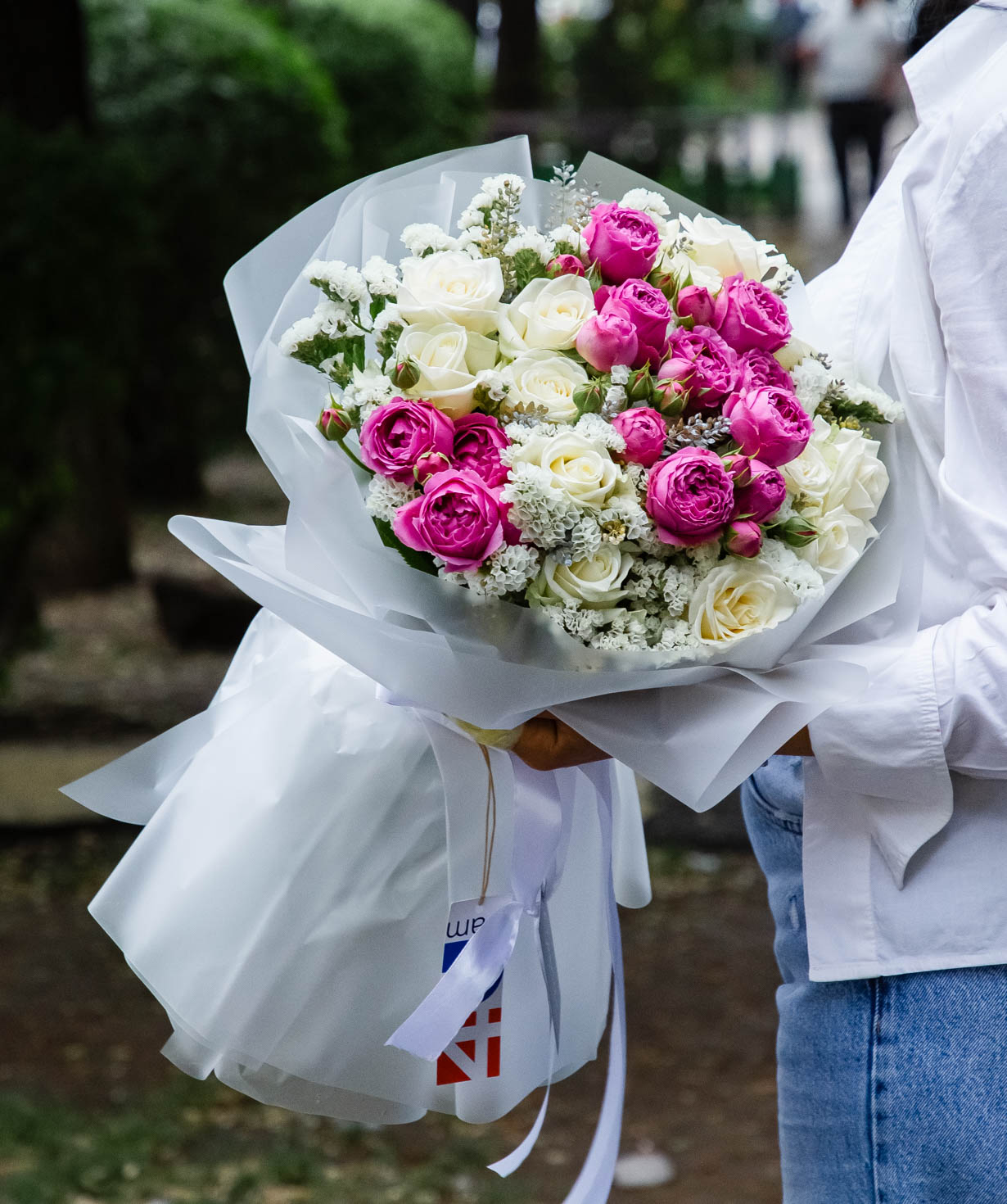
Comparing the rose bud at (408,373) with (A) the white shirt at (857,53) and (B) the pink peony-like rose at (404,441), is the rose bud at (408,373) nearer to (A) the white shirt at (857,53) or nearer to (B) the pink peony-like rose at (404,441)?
(B) the pink peony-like rose at (404,441)

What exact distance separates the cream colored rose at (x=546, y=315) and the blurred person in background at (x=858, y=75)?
460 inches

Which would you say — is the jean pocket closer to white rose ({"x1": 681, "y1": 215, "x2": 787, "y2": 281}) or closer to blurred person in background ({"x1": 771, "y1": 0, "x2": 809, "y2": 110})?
white rose ({"x1": 681, "y1": 215, "x2": 787, "y2": 281})

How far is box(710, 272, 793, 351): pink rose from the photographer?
146 cm

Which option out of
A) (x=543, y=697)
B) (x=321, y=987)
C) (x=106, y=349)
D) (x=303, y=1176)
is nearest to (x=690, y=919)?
(x=303, y=1176)

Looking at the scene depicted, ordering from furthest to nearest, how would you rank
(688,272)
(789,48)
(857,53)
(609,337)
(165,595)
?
1. (789,48)
2. (857,53)
3. (165,595)
4. (688,272)
5. (609,337)

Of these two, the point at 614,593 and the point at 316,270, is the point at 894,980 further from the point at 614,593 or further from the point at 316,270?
the point at 316,270

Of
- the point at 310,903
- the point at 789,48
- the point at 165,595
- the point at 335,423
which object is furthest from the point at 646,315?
the point at 789,48

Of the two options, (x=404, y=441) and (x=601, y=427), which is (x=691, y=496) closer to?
(x=601, y=427)

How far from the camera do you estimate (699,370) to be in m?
1.43

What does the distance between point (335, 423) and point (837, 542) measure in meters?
0.49

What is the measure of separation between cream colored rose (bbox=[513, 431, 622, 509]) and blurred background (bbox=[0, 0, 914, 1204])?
24.3 inches

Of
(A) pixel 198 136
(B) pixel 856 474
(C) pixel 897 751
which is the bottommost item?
(A) pixel 198 136

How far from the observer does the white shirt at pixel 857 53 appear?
40.6ft

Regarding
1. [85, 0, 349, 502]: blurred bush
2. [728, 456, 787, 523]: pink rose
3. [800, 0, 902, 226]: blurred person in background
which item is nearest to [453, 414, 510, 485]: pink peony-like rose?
[728, 456, 787, 523]: pink rose
